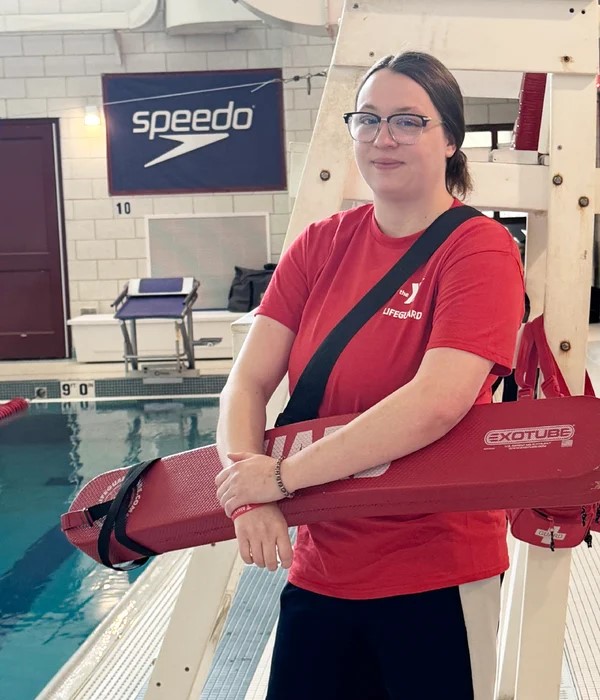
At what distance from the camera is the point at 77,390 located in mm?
8852

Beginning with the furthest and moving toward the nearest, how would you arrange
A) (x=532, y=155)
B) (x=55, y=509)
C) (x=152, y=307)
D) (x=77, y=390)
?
1. (x=77, y=390)
2. (x=152, y=307)
3. (x=55, y=509)
4. (x=532, y=155)

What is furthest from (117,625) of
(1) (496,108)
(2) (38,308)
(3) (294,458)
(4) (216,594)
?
(1) (496,108)

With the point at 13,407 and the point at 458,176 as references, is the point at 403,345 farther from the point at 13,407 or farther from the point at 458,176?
the point at 13,407

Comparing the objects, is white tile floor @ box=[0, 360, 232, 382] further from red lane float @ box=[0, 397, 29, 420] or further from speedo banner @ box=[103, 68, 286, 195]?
speedo banner @ box=[103, 68, 286, 195]

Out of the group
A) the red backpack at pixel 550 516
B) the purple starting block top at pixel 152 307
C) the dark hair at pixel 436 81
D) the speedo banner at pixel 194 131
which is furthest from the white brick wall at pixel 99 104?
the dark hair at pixel 436 81

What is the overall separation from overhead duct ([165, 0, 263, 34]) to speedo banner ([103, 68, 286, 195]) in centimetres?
71

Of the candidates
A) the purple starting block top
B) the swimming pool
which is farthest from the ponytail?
the purple starting block top

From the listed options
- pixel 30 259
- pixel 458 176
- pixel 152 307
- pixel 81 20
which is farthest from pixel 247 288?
pixel 458 176

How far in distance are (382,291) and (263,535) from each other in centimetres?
40

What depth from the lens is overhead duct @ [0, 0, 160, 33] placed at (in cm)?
949

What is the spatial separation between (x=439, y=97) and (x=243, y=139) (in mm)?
9208

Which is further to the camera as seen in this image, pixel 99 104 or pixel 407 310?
pixel 99 104

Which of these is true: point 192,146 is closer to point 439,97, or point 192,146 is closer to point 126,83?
point 126,83

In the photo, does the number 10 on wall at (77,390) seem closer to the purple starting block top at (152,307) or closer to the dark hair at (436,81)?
the purple starting block top at (152,307)
